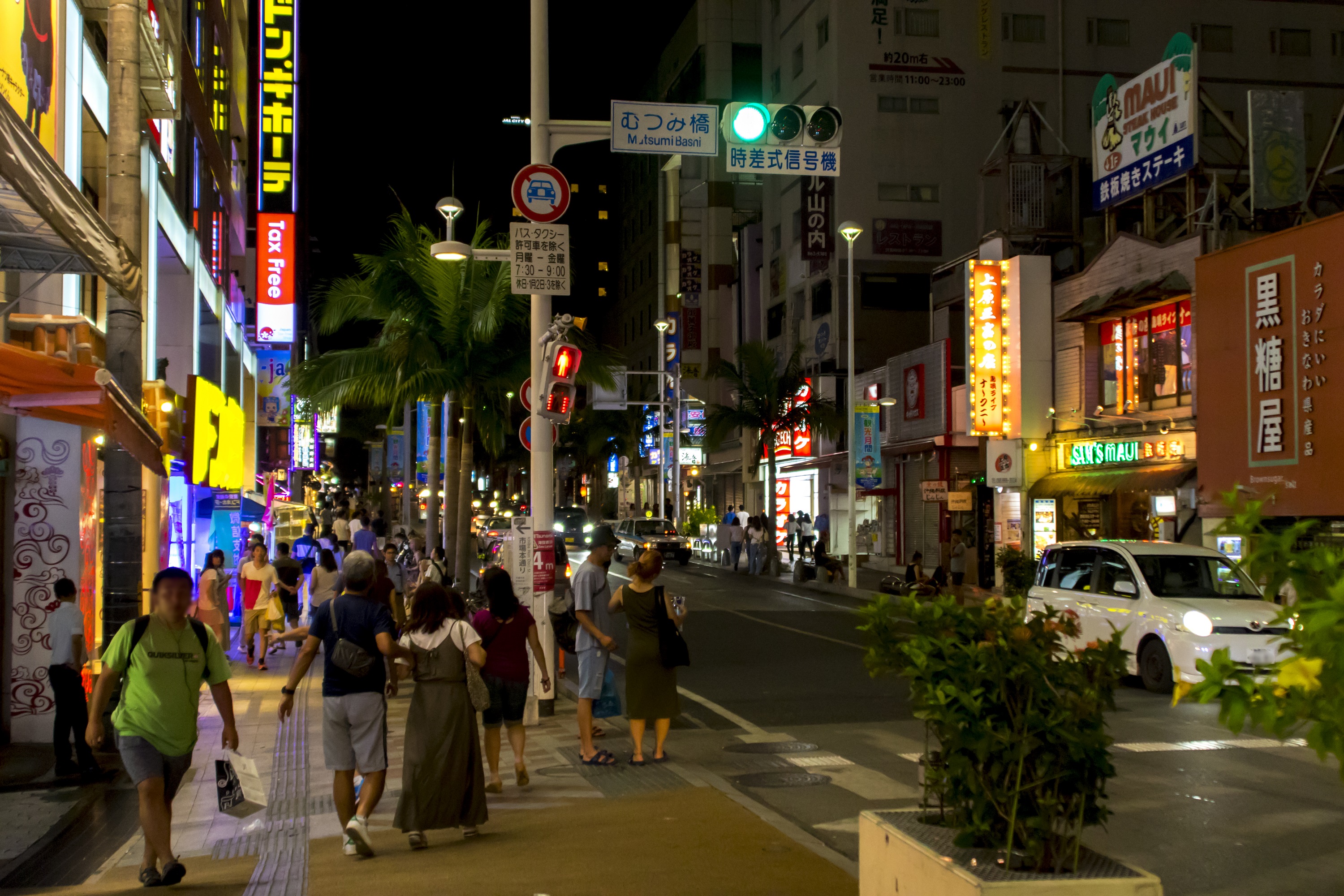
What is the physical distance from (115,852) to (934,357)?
105ft

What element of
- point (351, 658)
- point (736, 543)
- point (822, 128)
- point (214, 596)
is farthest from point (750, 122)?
point (736, 543)

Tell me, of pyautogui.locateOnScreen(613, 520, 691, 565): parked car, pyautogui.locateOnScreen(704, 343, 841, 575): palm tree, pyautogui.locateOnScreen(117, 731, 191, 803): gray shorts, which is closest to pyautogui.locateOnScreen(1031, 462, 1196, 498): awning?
pyautogui.locateOnScreen(704, 343, 841, 575): palm tree

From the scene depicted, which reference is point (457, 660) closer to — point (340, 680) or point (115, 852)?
point (340, 680)

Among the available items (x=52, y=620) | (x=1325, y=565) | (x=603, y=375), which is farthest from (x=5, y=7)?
(x=1325, y=565)

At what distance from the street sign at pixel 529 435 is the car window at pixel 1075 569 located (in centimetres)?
691

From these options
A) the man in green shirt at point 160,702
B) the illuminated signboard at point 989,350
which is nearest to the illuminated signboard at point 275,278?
the illuminated signboard at point 989,350

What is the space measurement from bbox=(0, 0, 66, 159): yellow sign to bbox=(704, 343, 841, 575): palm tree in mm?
26845

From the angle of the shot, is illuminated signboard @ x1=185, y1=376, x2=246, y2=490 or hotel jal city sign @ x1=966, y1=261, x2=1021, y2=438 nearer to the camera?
illuminated signboard @ x1=185, y1=376, x2=246, y2=490

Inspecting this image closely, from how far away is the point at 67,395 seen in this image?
8.81m

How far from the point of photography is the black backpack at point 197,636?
6.73 m

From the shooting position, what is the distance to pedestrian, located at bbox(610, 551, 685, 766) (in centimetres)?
976

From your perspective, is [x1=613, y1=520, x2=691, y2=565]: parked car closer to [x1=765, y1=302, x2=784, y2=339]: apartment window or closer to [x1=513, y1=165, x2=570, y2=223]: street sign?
[x1=765, y1=302, x2=784, y2=339]: apartment window

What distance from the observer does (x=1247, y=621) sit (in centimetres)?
1315

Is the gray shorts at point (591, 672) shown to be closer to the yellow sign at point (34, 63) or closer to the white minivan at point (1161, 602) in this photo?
the white minivan at point (1161, 602)
